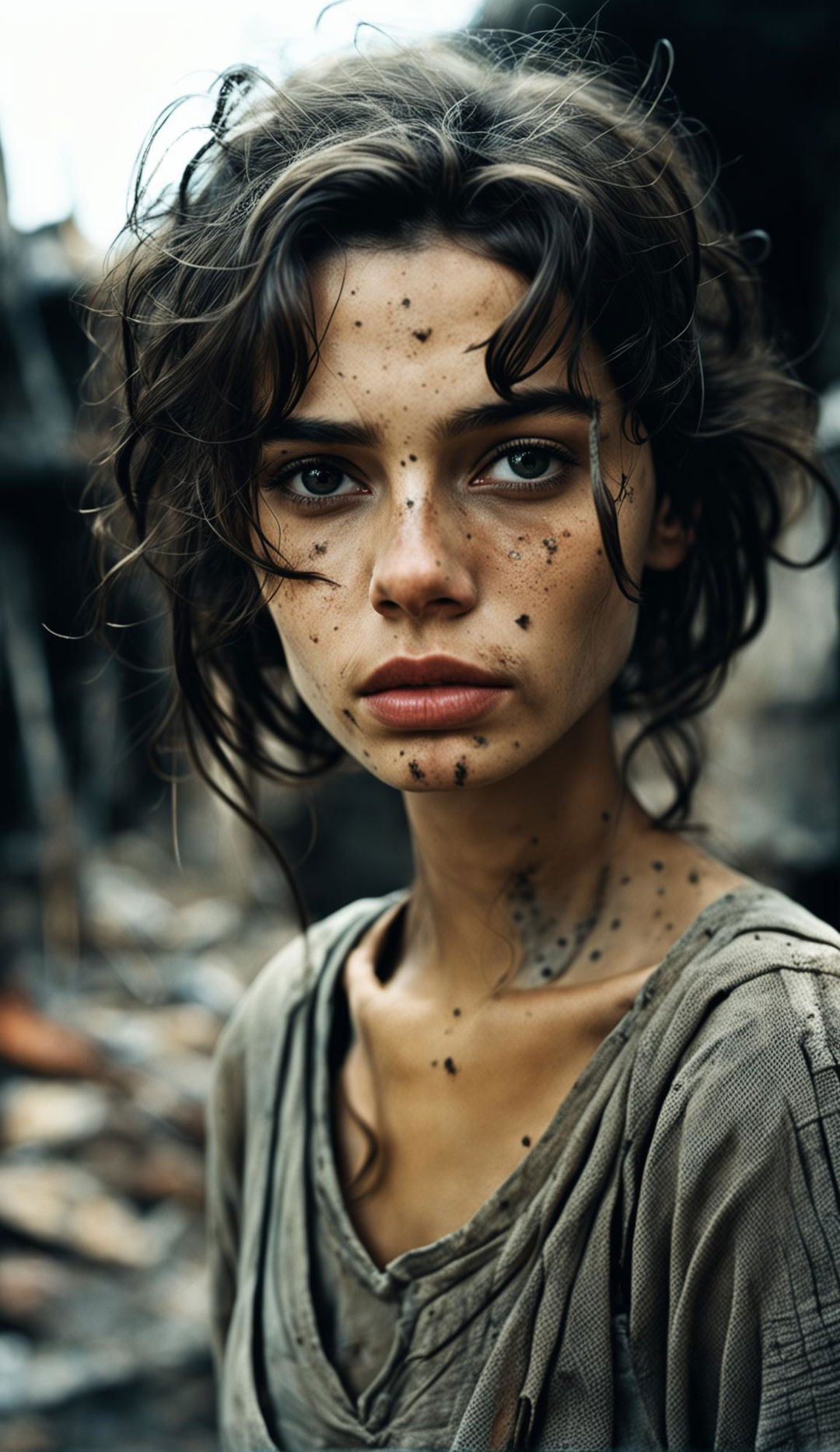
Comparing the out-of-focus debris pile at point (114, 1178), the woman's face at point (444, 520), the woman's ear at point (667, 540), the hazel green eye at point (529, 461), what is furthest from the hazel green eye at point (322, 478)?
the out-of-focus debris pile at point (114, 1178)

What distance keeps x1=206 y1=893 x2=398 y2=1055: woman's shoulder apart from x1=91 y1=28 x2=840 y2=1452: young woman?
20 centimetres

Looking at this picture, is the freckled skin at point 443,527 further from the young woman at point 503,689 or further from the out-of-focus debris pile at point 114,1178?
the out-of-focus debris pile at point 114,1178

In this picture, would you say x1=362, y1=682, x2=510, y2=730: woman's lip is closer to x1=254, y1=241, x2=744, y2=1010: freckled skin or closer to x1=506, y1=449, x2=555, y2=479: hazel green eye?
x1=254, y1=241, x2=744, y2=1010: freckled skin

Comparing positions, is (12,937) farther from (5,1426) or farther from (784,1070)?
(784,1070)

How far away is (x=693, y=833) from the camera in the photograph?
173 centimetres

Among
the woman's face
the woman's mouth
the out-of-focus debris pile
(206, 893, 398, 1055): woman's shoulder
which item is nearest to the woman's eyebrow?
the woman's face

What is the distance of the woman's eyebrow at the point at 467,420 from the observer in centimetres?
120

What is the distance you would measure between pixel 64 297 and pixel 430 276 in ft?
15.8

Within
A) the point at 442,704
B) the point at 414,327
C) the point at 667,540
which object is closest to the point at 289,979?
the point at 442,704

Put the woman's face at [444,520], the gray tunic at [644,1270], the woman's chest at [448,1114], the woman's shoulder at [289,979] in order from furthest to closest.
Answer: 1. the woman's shoulder at [289,979]
2. the woman's chest at [448,1114]
3. the woman's face at [444,520]
4. the gray tunic at [644,1270]

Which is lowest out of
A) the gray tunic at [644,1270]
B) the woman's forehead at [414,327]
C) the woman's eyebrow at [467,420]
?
the gray tunic at [644,1270]

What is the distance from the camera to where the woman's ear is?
4.76ft

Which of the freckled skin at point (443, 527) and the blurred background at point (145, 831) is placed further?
the blurred background at point (145, 831)

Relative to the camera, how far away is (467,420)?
3.94ft
